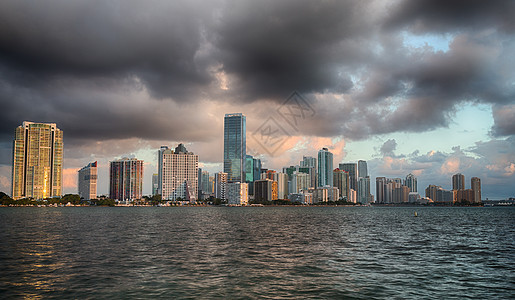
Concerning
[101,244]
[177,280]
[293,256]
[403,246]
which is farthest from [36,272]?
[403,246]

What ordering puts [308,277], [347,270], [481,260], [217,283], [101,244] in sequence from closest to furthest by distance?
[217,283]
[308,277]
[347,270]
[481,260]
[101,244]

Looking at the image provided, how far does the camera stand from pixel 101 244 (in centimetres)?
6450

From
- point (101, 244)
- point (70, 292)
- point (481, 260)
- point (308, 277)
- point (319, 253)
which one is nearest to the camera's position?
point (70, 292)

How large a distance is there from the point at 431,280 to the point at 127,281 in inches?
1169

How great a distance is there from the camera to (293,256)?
170 feet

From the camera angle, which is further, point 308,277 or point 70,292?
point 308,277

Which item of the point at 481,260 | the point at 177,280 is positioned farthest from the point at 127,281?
the point at 481,260

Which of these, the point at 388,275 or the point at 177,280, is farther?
the point at 388,275

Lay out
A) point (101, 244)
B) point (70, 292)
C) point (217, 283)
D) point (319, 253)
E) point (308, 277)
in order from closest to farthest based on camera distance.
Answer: point (70, 292)
point (217, 283)
point (308, 277)
point (319, 253)
point (101, 244)

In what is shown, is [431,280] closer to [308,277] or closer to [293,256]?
[308,277]

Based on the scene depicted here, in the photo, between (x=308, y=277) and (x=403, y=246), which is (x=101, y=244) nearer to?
(x=308, y=277)

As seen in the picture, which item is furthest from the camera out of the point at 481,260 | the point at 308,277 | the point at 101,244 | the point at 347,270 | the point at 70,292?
the point at 101,244

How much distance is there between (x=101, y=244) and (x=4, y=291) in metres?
33.3

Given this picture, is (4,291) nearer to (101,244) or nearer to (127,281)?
(127,281)
